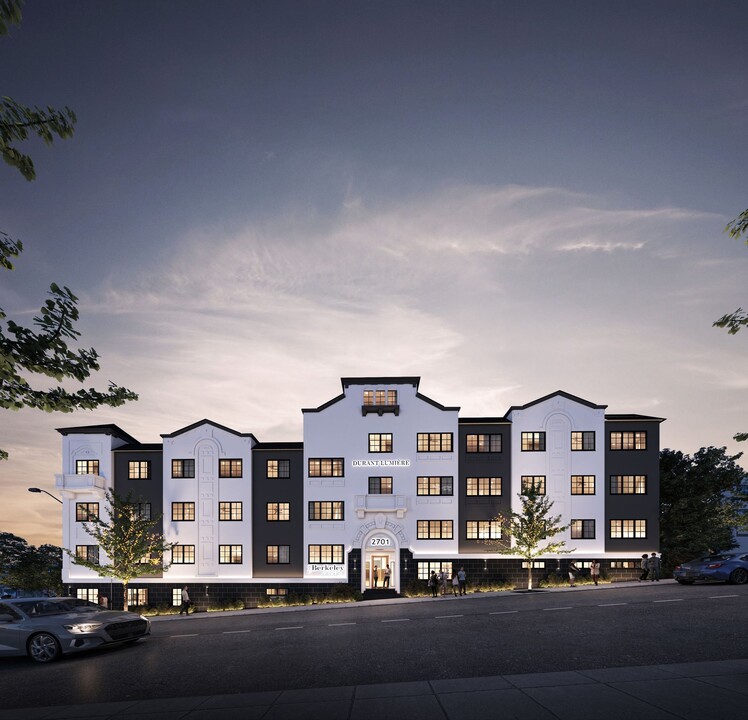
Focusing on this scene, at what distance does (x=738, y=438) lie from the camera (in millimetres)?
10703

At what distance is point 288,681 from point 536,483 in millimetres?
32365

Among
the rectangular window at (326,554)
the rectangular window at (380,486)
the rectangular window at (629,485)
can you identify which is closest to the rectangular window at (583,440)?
the rectangular window at (629,485)

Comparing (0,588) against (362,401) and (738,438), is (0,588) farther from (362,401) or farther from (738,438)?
(738,438)

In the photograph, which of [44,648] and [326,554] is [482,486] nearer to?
[326,554]

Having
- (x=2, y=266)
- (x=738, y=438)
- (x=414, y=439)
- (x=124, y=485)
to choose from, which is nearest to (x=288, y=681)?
(x=2, y=266)

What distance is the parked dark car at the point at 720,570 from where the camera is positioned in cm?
2755

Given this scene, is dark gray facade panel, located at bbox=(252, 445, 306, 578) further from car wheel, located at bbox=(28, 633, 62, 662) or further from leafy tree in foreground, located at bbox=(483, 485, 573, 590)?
car wheel, located at bbox=(28, 633, 62, 662)

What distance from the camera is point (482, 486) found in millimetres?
41062

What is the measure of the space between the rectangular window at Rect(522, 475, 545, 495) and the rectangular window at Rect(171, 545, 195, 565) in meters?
23.3

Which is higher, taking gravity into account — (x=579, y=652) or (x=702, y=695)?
(x=702, y=695)

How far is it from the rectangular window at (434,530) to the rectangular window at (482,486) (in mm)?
2570

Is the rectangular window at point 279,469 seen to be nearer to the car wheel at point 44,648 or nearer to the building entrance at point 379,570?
the building entrance at point 379,570

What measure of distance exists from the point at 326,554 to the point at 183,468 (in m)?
11.9

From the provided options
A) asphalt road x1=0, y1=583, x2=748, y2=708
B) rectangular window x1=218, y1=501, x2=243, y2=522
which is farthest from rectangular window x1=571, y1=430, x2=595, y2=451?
A: rectangular window x1=218, y1=501, x2=243, y2=522
